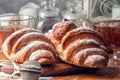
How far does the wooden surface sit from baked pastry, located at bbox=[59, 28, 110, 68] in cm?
2

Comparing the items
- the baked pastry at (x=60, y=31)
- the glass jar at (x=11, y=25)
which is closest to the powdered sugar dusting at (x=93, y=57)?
the baked pastry at (x=60, y=31)

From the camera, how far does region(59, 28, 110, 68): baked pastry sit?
67cm

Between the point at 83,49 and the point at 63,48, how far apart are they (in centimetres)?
5

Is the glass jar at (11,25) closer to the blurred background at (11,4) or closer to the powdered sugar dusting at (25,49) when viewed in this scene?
the powdered sugar dusting at (25,49)

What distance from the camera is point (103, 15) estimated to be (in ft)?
5.50

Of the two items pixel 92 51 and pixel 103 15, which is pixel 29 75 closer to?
pixel 92 51

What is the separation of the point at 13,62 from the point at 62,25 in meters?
0.16

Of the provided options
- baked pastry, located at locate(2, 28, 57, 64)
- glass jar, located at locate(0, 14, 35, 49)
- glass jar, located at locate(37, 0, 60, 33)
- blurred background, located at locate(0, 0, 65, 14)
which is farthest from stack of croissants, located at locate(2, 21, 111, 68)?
blurred background, located at locate(0, 0, 65, 14)

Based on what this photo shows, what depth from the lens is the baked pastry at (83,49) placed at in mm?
673

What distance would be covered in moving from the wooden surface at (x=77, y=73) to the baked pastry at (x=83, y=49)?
19 mm

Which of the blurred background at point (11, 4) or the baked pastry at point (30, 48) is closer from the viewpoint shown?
the baked pastry at point (30, 48)

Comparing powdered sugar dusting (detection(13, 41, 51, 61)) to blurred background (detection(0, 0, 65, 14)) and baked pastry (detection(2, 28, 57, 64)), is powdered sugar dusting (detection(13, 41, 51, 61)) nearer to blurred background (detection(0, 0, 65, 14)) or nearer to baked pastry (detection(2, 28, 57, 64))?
baked pastry (detection(2, 28, 57, 64))

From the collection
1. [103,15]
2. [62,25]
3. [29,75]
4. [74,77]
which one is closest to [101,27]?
[62,25]

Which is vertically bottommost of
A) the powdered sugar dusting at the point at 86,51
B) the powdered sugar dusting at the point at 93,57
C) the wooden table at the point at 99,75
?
the wooden table at the point at 99,75
